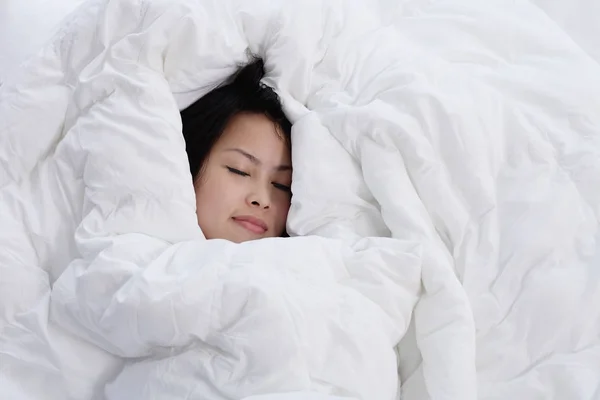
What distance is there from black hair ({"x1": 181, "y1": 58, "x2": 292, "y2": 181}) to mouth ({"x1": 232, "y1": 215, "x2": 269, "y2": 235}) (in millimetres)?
150

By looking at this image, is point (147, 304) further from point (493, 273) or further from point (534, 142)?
point (534, 142)

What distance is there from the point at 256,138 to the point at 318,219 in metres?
0.20

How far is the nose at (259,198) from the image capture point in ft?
4.13

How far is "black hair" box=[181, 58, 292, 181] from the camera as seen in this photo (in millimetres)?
1325

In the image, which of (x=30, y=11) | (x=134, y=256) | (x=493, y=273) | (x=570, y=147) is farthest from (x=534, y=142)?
(x=30, y=11)

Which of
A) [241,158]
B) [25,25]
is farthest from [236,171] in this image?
[25,25]

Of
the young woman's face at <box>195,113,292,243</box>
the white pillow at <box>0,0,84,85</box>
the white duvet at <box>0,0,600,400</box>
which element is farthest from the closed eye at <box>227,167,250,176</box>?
the white pillow at <box>0,0,84,85</box>

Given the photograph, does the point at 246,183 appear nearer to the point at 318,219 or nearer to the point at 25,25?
the point at 318,219

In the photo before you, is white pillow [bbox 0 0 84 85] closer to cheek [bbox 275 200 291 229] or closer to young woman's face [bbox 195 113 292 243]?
young woman's face [bbox 195 113 292 243]

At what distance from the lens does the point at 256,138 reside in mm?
1315

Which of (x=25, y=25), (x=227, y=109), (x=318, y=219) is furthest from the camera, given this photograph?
(x=25, y=25)

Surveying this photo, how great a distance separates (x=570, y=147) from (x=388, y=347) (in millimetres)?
509

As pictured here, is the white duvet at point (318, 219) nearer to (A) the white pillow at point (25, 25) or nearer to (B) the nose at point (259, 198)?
(B) the nose at point (259, 198)

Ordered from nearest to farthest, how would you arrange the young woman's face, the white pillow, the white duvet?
1. the white duvet
2. the young woman's face
3. the white pillow
